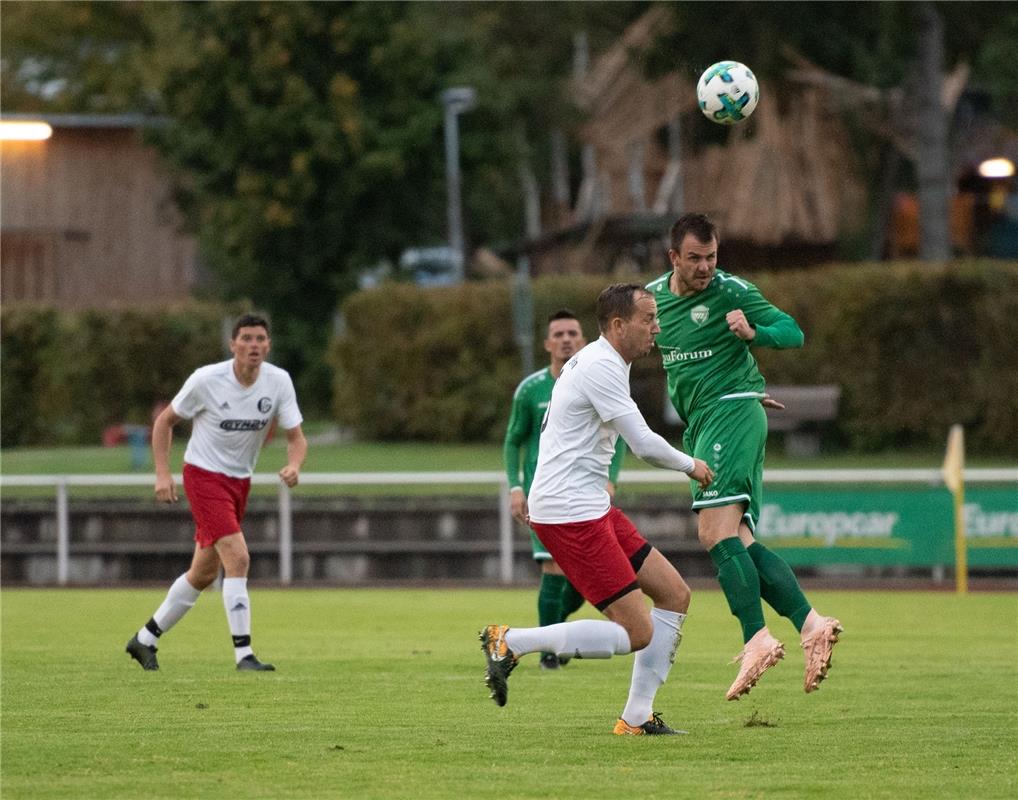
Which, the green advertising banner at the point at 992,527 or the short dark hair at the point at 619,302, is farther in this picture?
the green advertising banner at the point at 992,527

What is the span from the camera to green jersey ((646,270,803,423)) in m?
9.12

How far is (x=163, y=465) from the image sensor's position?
36.6ft

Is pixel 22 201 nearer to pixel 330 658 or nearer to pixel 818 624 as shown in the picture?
pixel 330 658

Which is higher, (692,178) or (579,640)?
(692,178)

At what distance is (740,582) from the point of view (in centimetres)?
884

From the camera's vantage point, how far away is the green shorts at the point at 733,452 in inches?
354

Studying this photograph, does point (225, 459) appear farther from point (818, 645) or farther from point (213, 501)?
point (818, 645)

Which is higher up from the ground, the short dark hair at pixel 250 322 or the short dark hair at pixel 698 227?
the short dark hair at pixel 698 227

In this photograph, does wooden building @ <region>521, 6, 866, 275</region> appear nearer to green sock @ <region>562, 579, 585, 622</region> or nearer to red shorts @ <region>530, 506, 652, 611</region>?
green sock @ <region>562, 579, 585, 622</region>

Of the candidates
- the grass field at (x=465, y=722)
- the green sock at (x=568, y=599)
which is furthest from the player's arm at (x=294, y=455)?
the green sock at (x=568, y=599)

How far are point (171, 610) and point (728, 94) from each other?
4724 mm

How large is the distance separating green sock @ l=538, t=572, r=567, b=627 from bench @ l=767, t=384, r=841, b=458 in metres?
16.8

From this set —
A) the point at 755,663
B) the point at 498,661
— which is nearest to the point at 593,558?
the point at 498,661

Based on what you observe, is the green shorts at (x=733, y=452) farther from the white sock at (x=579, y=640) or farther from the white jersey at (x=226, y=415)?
the white jersey at (x=226, y=415)
